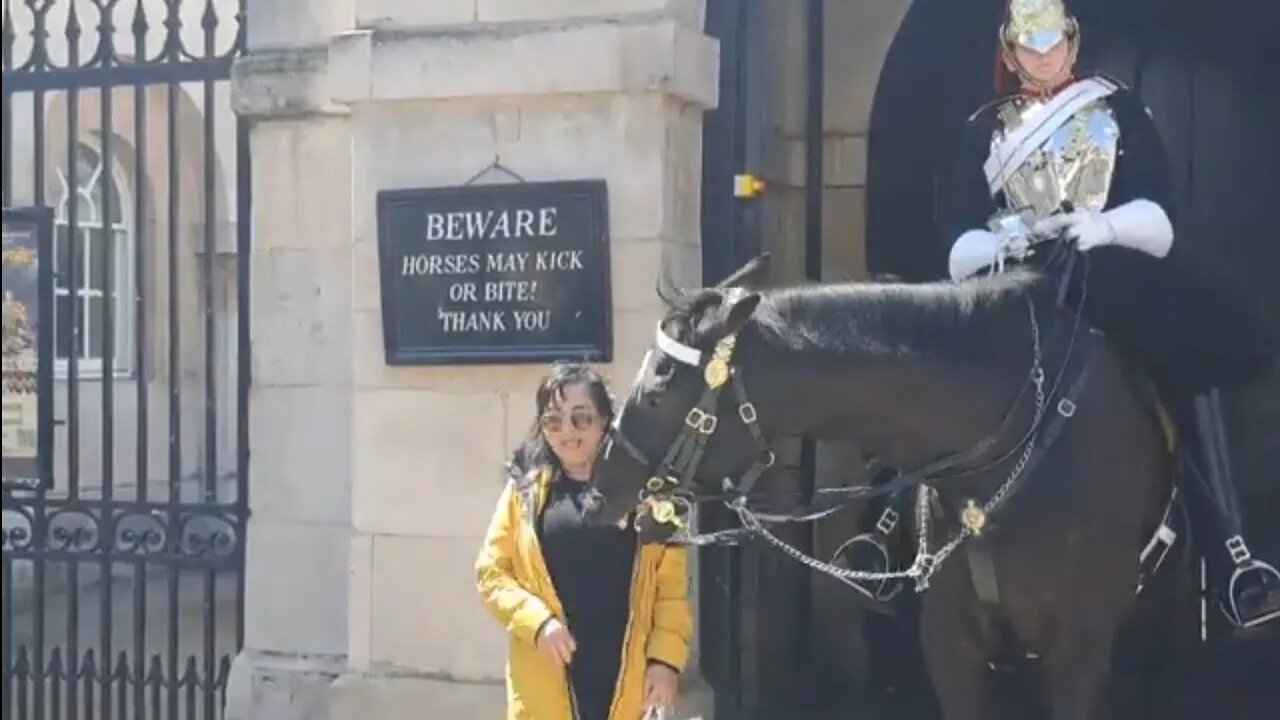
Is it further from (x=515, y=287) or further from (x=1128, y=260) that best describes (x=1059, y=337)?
(x=515, y=287)

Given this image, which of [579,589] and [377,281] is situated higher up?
[377,281]

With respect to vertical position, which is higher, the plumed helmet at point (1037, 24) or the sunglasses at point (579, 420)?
the plumed helmet at point (1037, 24)

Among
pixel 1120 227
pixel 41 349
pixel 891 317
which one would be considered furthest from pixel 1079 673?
pixel 41 349

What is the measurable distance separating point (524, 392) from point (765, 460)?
6.29 ft

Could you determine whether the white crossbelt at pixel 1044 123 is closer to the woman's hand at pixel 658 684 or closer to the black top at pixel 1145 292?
the black top at pixel 1145 292

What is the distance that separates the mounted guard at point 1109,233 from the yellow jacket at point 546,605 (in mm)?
724

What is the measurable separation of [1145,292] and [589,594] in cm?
168

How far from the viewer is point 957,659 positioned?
4.36m

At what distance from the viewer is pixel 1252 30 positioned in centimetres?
651

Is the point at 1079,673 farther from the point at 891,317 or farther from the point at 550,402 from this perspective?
the point at 550,402

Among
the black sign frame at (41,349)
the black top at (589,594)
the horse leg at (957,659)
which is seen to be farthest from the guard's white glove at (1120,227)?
the black sign frame at (41,349)

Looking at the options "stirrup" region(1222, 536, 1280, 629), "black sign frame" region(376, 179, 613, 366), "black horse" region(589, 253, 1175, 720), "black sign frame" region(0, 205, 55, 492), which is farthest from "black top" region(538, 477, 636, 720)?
"black sign frame" region(0, 205, 55, 492)

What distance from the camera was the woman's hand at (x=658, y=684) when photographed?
13.8 ft

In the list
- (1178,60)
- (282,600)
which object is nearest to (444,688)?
(282,600)
